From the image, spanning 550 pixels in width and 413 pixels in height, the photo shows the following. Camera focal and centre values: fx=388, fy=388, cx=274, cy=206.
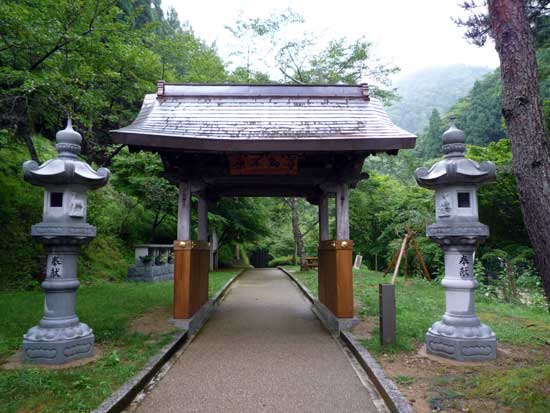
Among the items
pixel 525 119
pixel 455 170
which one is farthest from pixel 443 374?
pixel 525 119

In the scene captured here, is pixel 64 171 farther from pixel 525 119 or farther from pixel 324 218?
pixel 324 218

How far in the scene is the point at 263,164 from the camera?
7.95 m

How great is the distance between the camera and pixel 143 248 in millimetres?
14008

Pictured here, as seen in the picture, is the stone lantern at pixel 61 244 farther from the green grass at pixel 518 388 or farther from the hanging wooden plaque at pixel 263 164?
the green grass at pixel 518 388

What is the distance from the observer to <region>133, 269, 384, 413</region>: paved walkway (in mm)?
4396

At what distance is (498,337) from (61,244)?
7.21m

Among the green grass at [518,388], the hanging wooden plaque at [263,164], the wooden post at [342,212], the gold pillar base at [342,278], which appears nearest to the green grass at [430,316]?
the gold pillar base at [342,278]

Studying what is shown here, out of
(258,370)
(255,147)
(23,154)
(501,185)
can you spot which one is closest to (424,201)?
(501,185)

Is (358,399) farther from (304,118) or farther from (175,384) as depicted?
(304,118)

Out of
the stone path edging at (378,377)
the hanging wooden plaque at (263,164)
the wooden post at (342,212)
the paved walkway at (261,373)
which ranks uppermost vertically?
the hanging wooden plaque at (263,164)

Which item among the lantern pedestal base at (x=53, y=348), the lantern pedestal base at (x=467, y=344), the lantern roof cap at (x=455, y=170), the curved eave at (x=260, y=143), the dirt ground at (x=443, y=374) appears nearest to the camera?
the dirt ground at (x=443, y=374)

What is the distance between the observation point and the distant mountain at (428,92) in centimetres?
8612

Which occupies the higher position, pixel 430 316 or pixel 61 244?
pixel 61 244

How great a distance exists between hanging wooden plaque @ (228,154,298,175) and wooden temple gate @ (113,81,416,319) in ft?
0.07
